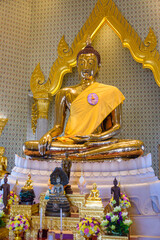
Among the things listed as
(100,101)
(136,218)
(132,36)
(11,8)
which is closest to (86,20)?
(132,36)

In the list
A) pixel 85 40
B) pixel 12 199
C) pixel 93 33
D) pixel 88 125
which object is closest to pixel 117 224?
pixel 12 199

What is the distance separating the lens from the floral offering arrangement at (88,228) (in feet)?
7.00

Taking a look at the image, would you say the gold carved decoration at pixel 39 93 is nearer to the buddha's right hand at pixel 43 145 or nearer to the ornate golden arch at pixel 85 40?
the ornate golden arch at pixel 85 40

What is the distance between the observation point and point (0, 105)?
5.67 meters

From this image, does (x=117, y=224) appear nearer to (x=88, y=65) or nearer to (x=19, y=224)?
(x=19, y=224)

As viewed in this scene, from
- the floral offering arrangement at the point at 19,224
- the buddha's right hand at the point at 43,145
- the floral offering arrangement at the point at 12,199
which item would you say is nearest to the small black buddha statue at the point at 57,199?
the floral offering arrangement at the point at 19,224

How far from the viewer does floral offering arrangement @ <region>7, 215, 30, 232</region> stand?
7.54 feet

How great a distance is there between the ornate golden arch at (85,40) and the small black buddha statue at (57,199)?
3345 mm

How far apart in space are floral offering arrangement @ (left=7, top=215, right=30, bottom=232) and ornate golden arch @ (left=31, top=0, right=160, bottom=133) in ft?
11.8

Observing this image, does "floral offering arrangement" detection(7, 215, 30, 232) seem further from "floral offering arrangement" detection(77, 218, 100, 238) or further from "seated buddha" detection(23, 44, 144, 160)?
"seated buddha" detection(23, 44, 144, 160)

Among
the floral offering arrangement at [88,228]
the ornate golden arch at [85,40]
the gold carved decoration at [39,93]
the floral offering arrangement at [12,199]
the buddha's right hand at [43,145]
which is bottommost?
the floral offering arrangement at [88,228]

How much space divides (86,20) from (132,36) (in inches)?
40.5

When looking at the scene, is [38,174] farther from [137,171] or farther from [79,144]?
[137,171]

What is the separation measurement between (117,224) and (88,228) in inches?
8.4
